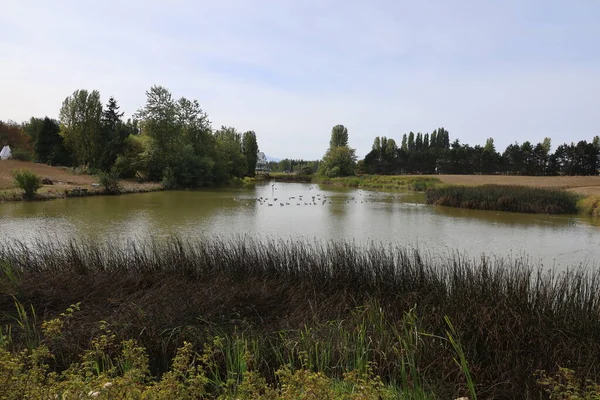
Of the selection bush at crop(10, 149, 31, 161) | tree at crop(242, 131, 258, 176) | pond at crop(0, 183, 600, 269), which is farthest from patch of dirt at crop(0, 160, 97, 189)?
tree at crop(242, 131, 258, 176)

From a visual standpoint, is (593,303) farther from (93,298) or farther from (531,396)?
(93,298)

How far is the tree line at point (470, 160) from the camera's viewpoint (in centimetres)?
5828

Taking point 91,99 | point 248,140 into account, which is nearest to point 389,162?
point 248,140

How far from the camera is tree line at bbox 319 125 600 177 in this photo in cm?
5828

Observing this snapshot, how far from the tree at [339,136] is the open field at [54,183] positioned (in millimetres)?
43896

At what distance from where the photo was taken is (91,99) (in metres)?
39.1

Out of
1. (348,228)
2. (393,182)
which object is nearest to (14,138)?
(393,182)

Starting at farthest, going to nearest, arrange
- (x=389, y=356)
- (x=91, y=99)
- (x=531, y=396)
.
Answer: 1. (x=91, y=99)
2. (x=389, y=356)
3. (x=531, y=396)

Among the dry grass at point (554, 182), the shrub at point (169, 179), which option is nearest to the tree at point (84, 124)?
the shrub at point (169, 179)

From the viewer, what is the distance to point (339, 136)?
241ft

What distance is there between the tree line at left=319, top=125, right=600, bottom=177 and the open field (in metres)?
35.8

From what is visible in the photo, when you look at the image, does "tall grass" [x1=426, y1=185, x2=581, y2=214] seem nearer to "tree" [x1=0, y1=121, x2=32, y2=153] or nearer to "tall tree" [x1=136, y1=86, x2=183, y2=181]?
"tall tree" [x1=136, y1=86, x2=183, y2=181]

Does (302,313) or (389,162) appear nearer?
(302,313)

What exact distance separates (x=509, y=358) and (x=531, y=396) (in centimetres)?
41
